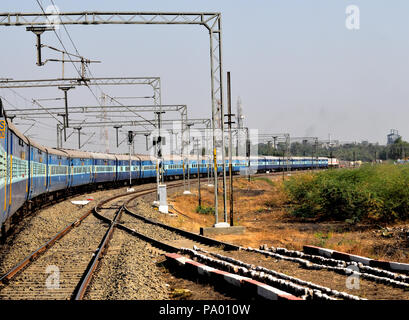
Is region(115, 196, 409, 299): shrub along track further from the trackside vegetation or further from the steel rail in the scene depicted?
the trackside vegetation

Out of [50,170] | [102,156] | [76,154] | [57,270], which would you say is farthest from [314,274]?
[102,156]

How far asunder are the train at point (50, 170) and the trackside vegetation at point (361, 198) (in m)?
10.2

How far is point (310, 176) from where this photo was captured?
44281 millimetres

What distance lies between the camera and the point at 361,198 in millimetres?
28453

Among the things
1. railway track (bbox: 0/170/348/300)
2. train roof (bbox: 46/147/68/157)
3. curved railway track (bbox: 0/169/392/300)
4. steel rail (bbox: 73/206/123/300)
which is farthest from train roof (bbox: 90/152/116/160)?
steel rail (bbox: 73/206/123/300)

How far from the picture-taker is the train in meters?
13.9

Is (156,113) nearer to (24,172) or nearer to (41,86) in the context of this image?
(41,86)

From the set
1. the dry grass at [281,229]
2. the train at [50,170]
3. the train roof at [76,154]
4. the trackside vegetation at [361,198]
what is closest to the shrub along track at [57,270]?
the train at [50,170]

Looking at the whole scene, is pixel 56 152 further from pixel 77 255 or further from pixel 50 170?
pixel 77 255

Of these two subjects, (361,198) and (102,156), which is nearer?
(361,198)

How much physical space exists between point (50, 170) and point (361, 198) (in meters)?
17.2

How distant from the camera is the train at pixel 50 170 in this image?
13859mm

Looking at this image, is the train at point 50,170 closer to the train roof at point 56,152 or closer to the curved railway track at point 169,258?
the train roof at point 56,152

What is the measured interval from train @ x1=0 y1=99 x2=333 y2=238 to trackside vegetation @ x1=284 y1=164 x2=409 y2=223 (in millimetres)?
10181
